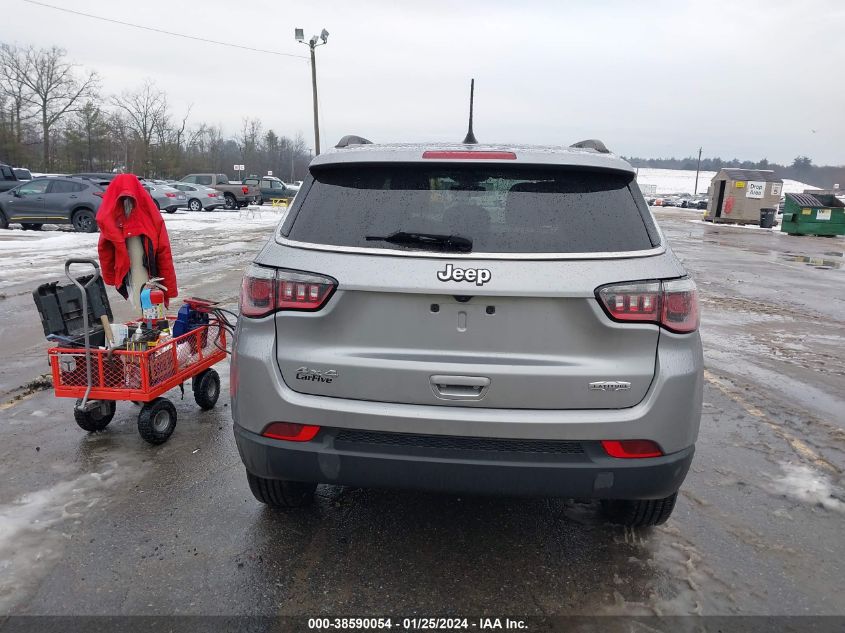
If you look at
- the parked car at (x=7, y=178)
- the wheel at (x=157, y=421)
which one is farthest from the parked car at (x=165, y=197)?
the wheel at (x=157, y=421)

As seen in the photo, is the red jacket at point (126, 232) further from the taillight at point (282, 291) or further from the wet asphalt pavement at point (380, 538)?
the taillight at point (282, 291)

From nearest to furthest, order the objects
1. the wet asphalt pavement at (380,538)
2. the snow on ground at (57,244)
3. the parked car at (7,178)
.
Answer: the wet asphalt pavement at (380,538)
the snow on ground at (57,244)
the parked car at (7,178)

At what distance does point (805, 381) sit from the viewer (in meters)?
6.02

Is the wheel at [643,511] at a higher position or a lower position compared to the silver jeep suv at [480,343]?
lower

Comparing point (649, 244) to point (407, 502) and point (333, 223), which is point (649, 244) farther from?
point (407, 502)

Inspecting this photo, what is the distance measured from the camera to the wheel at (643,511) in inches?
116

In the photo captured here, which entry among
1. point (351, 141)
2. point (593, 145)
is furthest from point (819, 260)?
point (351, 141)

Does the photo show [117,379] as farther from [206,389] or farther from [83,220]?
[83,220]

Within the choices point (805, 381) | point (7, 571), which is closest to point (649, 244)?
point (7, 571)

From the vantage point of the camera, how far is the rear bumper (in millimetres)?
2453

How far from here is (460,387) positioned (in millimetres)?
2463

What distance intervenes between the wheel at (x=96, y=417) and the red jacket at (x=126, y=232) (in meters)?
0.98

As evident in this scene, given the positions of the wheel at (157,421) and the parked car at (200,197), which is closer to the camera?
the wheel at (157,421)

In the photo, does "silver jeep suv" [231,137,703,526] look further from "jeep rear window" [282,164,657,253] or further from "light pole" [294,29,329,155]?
"light pole" [294,29,329,155]
